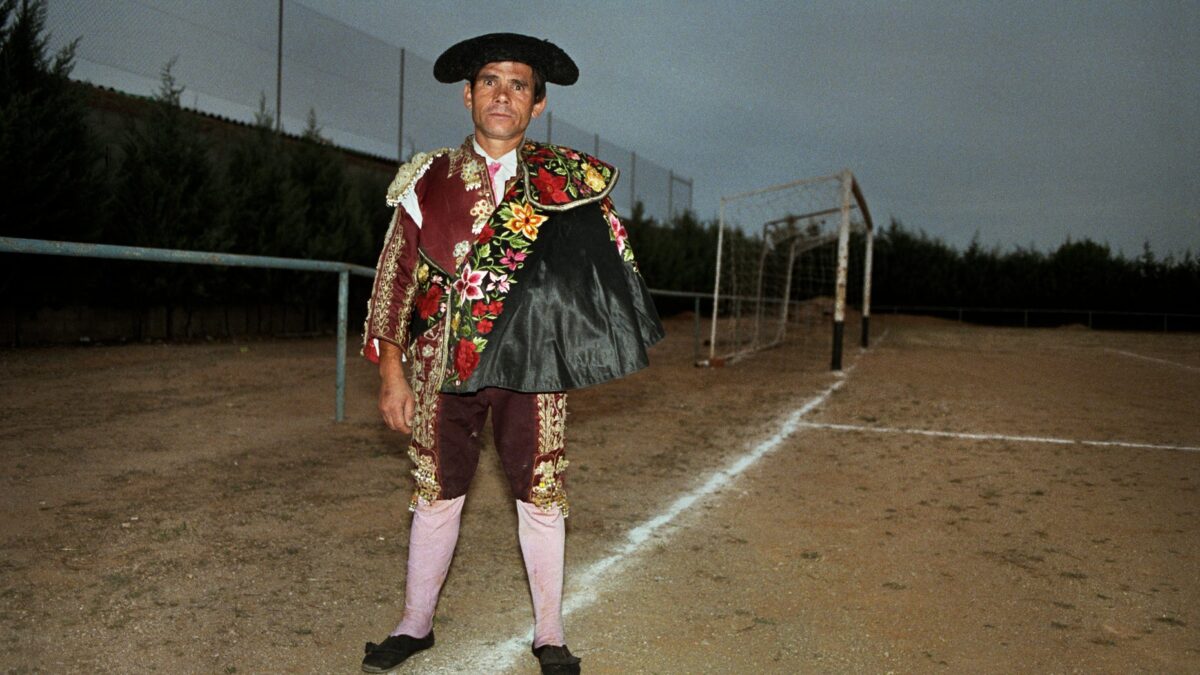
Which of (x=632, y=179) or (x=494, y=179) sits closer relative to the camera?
(x=494, y=179)

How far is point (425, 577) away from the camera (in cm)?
228

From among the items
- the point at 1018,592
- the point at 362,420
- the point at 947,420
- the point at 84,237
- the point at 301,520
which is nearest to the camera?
the point at 1018,592

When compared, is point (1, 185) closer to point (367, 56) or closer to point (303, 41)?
point (303, 41)

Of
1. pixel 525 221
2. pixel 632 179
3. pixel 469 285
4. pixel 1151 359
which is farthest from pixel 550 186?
pixel 632 179

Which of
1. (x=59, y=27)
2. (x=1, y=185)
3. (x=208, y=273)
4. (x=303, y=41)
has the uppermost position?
(x=303, y=41)

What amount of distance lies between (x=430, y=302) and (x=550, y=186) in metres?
0.43

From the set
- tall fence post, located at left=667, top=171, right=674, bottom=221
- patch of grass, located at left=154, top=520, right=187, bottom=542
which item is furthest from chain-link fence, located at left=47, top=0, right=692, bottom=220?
tall fence post, located at left=667, top=171, right=674, bottom=221

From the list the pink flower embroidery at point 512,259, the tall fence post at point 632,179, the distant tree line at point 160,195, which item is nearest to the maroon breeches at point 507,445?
the pink flower embroidery at point 512,259

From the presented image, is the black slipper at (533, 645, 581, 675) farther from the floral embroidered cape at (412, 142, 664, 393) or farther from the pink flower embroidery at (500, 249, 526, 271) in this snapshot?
the pink flower embroidery at (500, 249, 526, 271)

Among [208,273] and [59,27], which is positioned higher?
[59,27]

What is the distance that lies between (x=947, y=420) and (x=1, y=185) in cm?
943

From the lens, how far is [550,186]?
7.11 ft

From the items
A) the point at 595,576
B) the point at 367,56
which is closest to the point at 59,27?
the point at 367,56

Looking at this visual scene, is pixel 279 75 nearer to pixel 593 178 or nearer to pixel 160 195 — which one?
pixel 160 195
